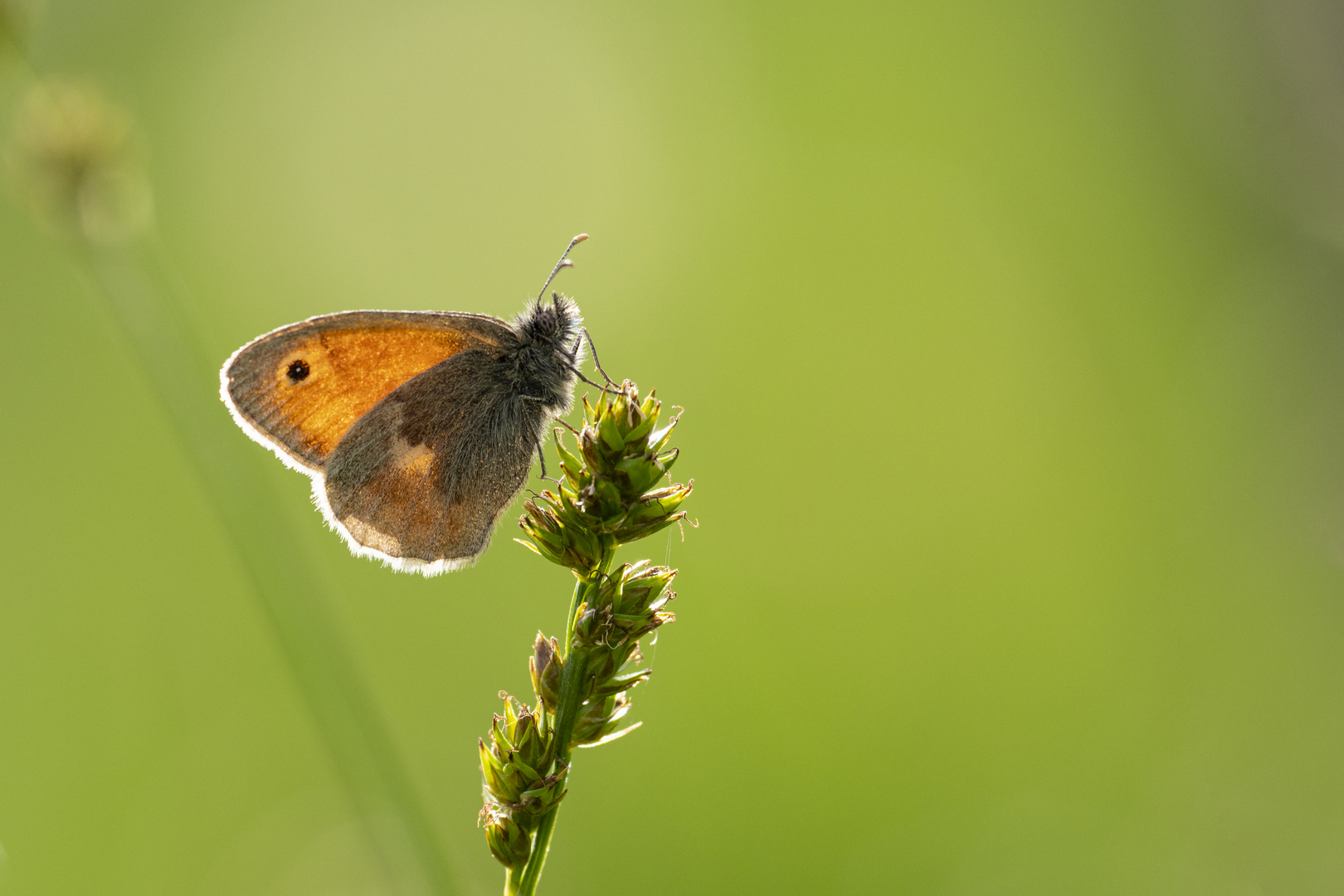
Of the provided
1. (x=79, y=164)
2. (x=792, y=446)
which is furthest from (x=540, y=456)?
(x=792, y=446)

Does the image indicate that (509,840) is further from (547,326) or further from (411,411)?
(547,326)

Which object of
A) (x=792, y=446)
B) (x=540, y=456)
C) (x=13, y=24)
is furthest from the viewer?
(x=792, y=446)

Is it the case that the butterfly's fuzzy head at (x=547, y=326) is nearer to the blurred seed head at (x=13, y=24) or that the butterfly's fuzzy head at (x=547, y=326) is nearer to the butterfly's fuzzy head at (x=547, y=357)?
the butterfly's fuzzy head at (x=547, y=357)

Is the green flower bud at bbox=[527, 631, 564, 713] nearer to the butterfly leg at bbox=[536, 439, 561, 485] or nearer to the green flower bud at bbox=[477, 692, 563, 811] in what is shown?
the green flower bud at bbox=[477, 692, 563, 811]

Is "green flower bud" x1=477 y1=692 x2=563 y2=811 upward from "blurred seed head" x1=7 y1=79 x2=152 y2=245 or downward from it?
downward

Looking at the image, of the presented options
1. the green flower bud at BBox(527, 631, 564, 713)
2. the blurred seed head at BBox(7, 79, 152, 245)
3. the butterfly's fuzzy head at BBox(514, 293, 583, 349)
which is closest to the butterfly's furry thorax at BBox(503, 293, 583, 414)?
the butterfly's fuzzy head at BBox(514, 293, 583, 349)

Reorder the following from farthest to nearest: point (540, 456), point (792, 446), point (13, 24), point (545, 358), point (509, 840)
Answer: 1. point (792, 446)
2. point (545, 358)
3. point (540, 456)
4. point (13, 24)
5. point (509, 840)
